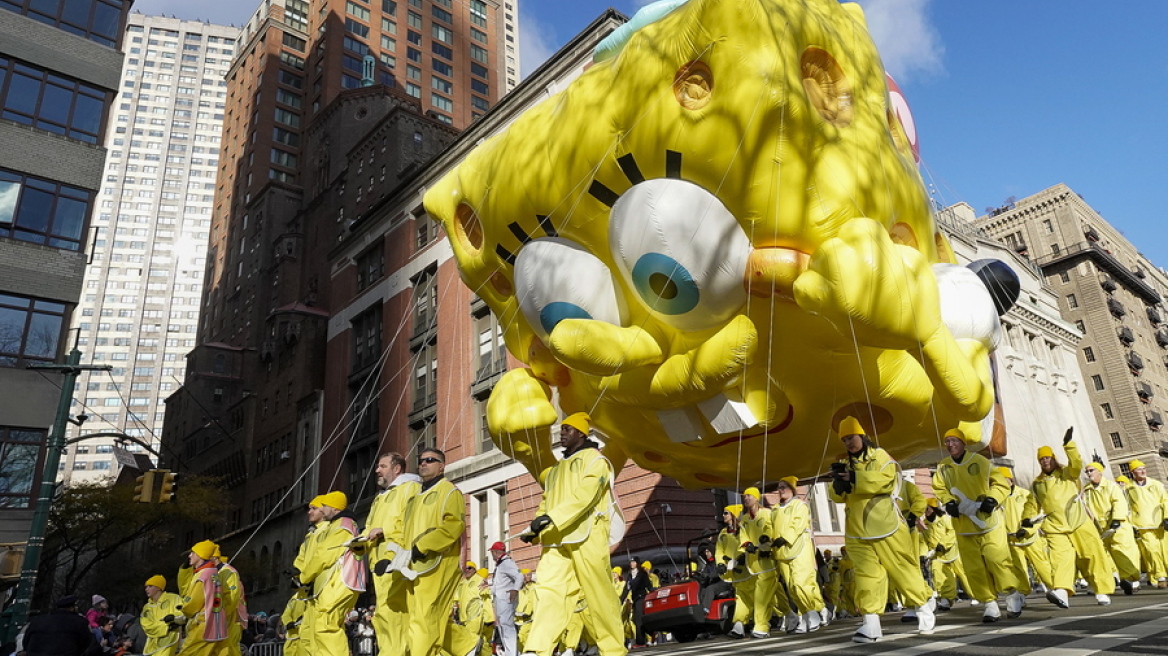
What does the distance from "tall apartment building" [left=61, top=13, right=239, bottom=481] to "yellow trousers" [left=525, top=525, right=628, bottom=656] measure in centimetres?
13175

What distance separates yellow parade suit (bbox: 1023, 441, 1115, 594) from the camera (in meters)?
10.2

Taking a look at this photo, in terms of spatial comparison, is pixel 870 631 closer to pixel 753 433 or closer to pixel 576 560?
pixel 753 433

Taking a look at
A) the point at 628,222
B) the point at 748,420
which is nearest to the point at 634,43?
the point at 628,222

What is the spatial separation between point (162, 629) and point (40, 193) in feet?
62.5

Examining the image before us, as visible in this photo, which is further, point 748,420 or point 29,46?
point 29,46

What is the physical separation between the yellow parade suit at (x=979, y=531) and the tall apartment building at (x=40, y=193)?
2248cm

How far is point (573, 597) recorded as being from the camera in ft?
21.7

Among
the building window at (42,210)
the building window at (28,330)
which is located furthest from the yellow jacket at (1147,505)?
the building window at (42,210)

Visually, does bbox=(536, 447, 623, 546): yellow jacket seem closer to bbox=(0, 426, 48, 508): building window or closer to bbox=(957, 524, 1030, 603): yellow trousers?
bbox=(957, 524, 1030, 603): yellow trousers

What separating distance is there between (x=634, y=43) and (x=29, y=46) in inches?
983

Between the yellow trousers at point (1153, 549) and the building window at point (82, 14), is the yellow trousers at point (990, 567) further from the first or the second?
the building window at point (82, 14)

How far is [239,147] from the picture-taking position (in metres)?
78.8

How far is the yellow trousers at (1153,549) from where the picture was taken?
40.8ft

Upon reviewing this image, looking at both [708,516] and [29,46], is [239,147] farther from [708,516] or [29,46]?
[708,516]
